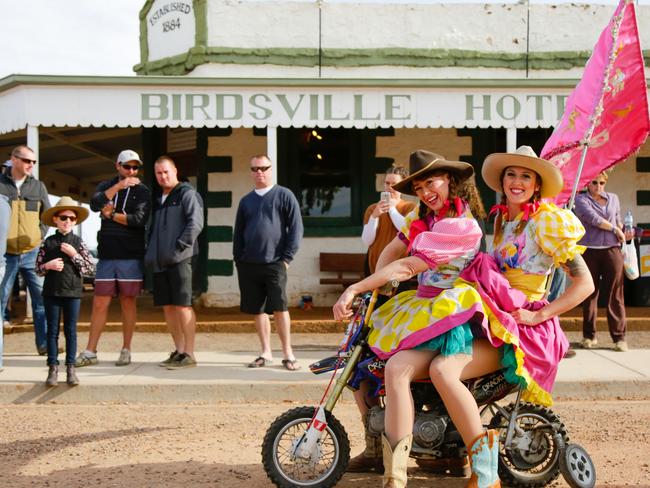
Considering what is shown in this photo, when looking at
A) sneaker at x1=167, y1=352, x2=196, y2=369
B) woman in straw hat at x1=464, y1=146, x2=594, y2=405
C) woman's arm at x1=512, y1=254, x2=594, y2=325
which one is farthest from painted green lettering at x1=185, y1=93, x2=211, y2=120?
woman's arm at x1=512, y1=254, x2=594, y2=325

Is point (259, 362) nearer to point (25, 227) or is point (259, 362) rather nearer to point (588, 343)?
point (25, 227)

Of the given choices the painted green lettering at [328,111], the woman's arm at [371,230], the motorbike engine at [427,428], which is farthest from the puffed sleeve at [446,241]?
the painted green lettering at [328,111]

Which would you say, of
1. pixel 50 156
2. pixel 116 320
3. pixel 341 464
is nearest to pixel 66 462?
pixel 341 464

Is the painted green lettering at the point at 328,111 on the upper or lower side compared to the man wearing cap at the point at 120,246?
upper

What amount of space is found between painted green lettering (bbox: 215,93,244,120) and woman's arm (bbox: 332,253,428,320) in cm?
612

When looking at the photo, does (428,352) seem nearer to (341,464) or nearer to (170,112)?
(341,464)

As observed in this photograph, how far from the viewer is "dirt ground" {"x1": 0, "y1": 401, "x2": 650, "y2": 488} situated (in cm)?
404

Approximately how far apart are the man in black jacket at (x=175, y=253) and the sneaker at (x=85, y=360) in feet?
2.27

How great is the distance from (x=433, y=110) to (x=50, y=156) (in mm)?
8759

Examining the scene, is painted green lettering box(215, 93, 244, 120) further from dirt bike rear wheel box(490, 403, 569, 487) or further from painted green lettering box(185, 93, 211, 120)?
dirt bike rear wheel box(490, 403, 569, 487)

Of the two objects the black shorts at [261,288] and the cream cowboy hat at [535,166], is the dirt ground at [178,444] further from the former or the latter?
the cream cowboy hat at [535,166]

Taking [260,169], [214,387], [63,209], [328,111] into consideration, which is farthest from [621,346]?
[63,209]

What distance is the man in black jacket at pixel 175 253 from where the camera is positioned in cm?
659

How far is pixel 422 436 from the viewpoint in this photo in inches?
138
